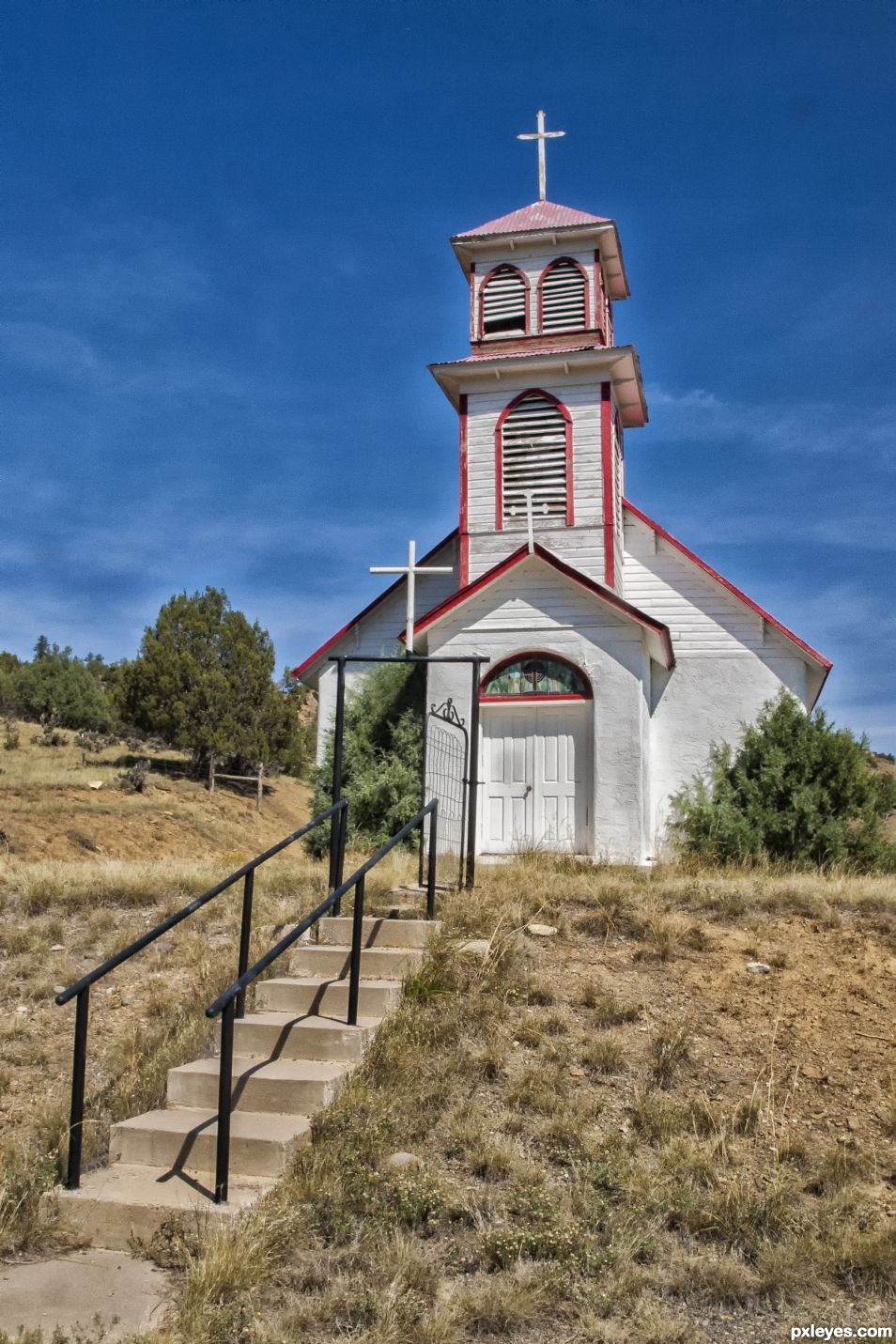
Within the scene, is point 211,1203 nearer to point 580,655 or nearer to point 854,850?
point 580,655

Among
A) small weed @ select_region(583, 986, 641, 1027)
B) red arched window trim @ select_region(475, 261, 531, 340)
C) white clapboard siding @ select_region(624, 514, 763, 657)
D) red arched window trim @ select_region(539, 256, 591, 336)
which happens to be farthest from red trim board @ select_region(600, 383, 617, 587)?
small weed @ select_region(583, 986, 641, 1027)

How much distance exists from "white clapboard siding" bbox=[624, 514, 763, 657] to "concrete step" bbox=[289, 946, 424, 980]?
10205 millimetres

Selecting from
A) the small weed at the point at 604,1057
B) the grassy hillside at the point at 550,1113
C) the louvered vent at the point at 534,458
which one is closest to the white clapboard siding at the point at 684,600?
the louvered vent at the point at 534,458

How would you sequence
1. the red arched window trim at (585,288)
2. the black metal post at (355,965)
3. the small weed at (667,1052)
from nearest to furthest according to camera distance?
1. the small weed at (667,1052)
2. the black metal post at (355,965)
3. the red arched window trim at (585,288)

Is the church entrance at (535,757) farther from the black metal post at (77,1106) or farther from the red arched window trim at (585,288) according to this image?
the black metal post at (77,1106)

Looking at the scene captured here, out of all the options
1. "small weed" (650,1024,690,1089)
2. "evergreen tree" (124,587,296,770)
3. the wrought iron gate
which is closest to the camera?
"small weed" (650,1024,690,1089)

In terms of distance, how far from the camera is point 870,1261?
561 cm

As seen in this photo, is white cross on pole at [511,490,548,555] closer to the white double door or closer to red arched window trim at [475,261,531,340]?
the white double door

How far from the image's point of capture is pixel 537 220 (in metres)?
20.0

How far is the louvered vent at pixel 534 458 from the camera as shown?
1842cm

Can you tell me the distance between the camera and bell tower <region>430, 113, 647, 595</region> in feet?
59.9

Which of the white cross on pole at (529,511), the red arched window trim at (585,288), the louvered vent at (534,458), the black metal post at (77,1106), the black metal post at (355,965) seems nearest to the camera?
the black metal post at (77,1106)

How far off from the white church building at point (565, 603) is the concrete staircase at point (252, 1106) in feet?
23.7

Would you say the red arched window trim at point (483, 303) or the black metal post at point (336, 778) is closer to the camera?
the black metal post at point (336, 778)
